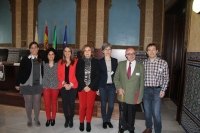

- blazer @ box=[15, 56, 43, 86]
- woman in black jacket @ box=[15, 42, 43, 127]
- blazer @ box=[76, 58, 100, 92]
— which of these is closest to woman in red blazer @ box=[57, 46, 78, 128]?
blazer @ box=[76, 58, 100, 92]

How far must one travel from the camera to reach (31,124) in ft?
9.62

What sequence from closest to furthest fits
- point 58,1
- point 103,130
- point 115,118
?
1. point 103,130
2. point 115,118
3. point 58,1

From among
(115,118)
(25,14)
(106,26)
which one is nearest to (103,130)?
(115,118)

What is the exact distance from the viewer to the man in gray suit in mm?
2375

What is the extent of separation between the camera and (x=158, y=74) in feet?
7.68

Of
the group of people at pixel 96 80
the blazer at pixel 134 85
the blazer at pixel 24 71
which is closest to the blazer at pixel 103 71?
the group of people at pixel 96 80

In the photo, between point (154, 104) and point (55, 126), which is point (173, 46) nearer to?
point (154, 104)

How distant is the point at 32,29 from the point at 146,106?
5615 mm

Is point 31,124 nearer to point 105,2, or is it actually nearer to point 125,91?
point 125,91

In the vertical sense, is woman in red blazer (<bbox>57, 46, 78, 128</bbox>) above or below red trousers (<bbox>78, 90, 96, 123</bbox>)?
above

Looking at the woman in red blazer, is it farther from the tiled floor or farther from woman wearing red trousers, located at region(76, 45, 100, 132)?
the tiled floor

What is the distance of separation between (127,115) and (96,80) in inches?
28.4

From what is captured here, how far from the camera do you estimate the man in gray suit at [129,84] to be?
238 centimetres

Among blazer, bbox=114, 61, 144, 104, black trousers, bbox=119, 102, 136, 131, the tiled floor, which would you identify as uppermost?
blazer, bbox=114, 61, 144, 104
